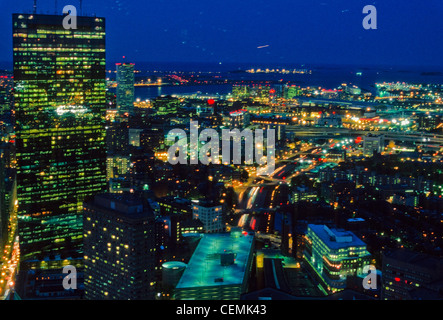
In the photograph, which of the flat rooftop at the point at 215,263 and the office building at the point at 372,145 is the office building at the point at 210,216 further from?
the office building at the point at 372,145

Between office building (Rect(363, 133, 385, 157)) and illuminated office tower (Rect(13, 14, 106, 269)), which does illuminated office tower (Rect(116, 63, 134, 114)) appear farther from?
illuminated office tower (Rect(13, 14, 106, 269))

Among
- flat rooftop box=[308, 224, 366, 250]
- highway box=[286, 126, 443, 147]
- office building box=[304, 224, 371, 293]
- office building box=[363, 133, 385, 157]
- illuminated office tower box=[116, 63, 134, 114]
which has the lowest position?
office building box=[304, 224, 371, 293]

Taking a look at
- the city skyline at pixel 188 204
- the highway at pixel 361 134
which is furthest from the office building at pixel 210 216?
the highway at pixel 361 134

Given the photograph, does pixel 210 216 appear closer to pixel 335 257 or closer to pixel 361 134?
pixel 335 257

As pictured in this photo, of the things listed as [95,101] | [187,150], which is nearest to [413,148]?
[187,150]

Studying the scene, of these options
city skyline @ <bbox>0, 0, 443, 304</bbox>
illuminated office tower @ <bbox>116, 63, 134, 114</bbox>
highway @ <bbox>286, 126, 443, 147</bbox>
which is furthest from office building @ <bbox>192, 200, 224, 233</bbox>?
illuminated office tower @ <bbox>116, 63, 134, 114</bbox>

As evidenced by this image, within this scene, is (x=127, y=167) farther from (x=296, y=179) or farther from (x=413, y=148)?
(x=413, y=148)
